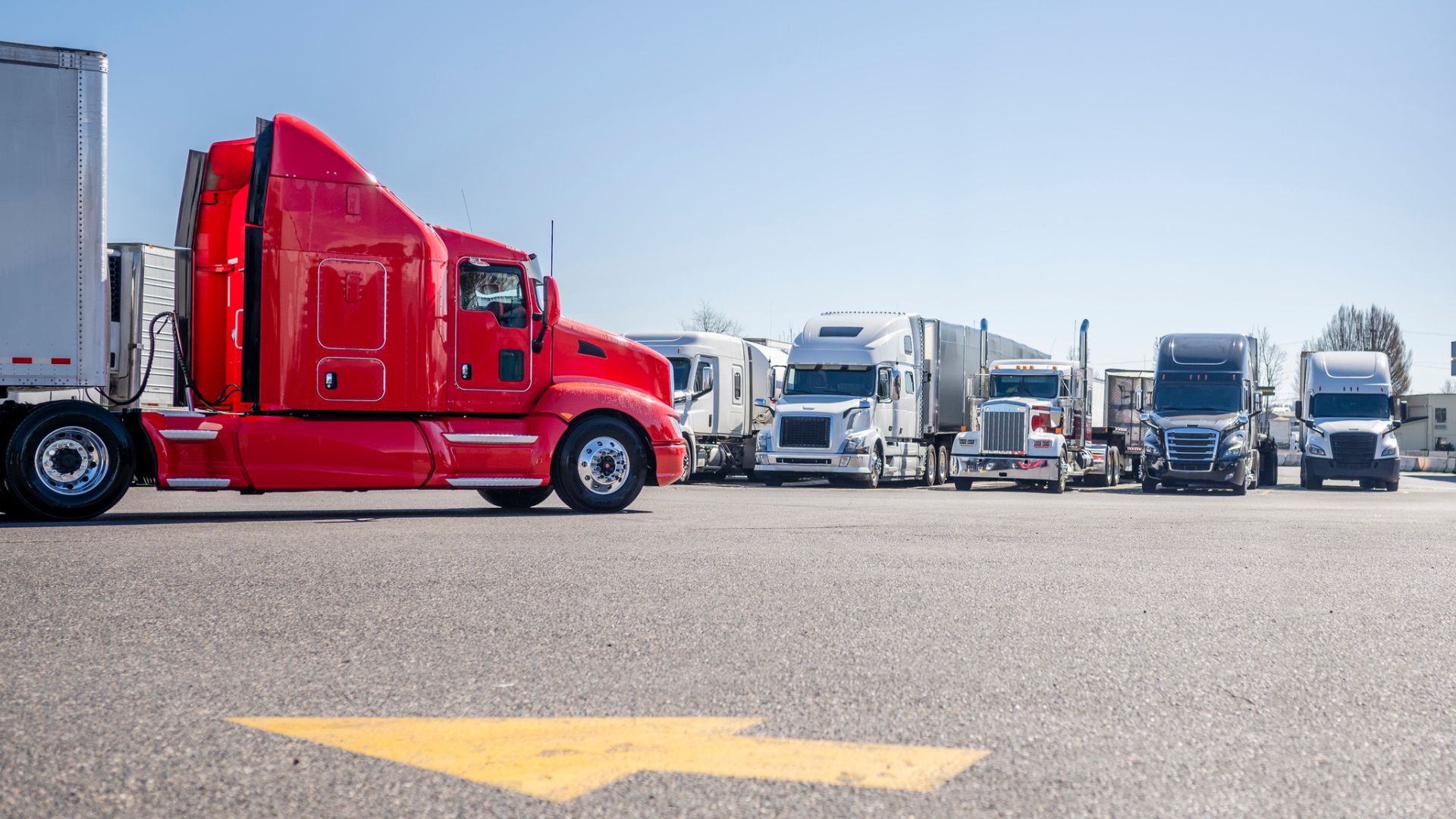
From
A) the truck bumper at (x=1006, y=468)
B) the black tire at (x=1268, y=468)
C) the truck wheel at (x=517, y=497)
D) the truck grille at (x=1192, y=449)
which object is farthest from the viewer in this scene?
the black tire at (x=1268, y=468)

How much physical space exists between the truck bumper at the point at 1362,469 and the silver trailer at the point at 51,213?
2742 cm

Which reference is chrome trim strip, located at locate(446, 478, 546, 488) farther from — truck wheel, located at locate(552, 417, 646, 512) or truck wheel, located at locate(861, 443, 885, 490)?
truck wheel, located at locate(861, 443, 885, 490)

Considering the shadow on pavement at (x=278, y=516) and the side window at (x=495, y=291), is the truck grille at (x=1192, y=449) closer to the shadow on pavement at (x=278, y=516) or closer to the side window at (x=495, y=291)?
the shadow on pavement at (x=278, y=516)

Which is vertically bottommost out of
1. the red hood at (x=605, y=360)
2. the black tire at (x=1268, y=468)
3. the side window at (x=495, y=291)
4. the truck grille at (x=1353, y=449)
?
the black tire at (x=1268, y=468)

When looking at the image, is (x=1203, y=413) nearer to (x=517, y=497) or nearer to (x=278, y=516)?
(x=517, y=497)

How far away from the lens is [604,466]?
14.1 meters

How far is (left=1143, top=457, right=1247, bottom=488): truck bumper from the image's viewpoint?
86.6 ft

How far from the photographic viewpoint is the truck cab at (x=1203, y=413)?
26500 millimetres

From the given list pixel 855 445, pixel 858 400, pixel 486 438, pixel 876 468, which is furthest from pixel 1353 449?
pixel 486 438

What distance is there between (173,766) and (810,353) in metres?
22.9

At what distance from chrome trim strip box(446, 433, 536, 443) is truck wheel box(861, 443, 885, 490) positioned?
12.6 m

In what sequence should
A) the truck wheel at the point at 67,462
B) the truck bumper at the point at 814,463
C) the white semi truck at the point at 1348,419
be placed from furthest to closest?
the white semi truck at the point at 1348,419 < the truck bumper at the point at 814,463 < the truck wheel at the point at 67,462

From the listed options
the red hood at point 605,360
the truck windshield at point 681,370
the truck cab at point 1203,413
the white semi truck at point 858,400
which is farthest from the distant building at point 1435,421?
the red hood at point 605,360

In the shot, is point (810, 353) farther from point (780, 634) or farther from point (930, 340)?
point (780, 634)
